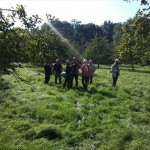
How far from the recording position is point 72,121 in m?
11.3

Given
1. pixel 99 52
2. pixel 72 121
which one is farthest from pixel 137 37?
pixel 99 52

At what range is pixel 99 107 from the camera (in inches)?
544

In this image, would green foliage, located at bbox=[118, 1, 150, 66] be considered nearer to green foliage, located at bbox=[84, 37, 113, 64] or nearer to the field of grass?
the field of grass

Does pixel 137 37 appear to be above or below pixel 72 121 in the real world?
above

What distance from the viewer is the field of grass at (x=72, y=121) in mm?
9328

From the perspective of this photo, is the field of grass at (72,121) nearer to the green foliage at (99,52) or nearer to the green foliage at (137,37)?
the green foliage at (137,37)

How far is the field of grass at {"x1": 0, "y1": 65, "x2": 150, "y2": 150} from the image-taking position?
9.33 metres

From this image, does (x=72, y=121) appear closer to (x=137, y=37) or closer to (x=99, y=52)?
(x=137, y=37)

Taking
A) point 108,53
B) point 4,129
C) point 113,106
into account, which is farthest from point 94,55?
point 4,129

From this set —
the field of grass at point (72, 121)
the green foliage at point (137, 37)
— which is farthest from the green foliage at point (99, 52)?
the green foliage at point (137, 37)

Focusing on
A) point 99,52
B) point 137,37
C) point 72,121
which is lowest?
point 72,121

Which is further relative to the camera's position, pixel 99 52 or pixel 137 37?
pixel 99 52

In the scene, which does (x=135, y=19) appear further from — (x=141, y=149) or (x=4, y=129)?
(x=4, y=129)

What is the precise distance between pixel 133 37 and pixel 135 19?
0.79 metres
